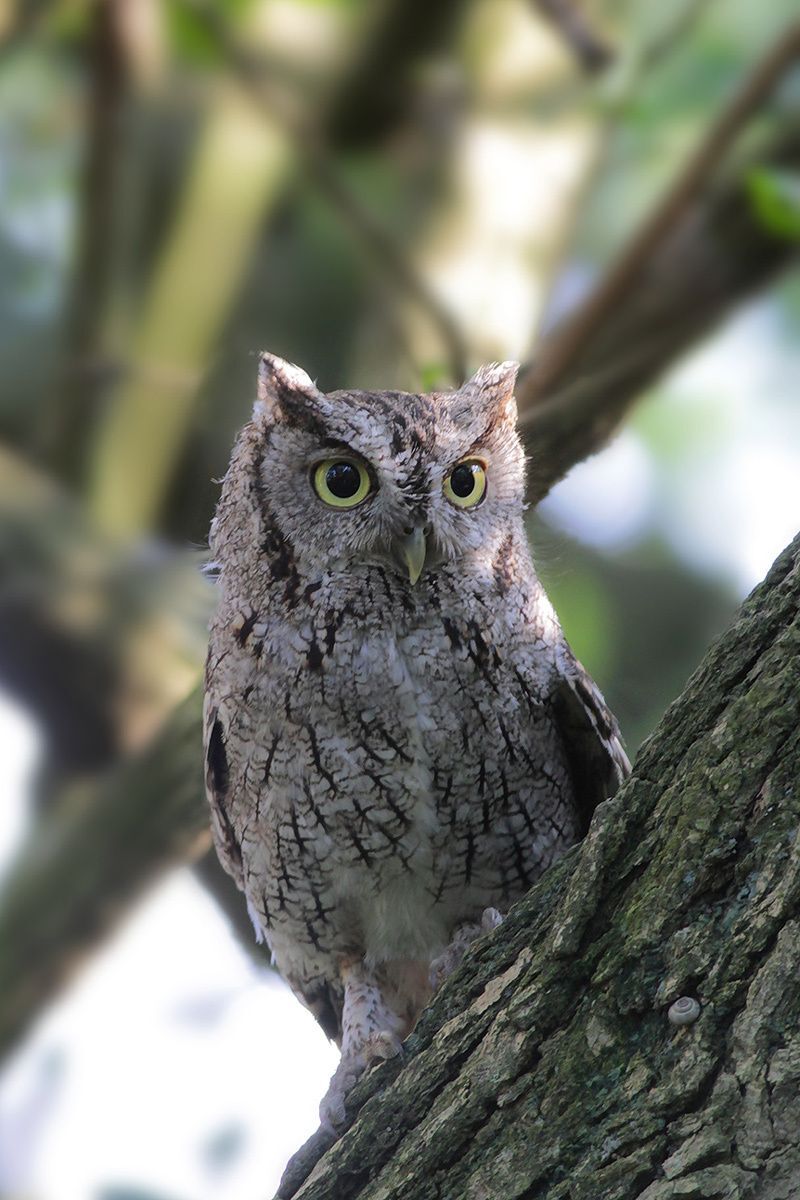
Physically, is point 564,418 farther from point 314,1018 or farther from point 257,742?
point 314,1018

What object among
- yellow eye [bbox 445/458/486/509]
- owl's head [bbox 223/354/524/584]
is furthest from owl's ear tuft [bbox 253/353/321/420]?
yellow eye [bbox 445/458/486/509]

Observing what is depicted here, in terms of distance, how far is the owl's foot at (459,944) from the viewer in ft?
8.05

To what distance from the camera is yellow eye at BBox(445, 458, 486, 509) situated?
2.49 metres

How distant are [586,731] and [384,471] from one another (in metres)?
0.63

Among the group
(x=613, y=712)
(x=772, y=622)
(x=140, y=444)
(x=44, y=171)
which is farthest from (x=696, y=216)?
(x=44, y=171)

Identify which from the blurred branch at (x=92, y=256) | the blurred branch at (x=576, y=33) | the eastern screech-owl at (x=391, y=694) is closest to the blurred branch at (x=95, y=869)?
the eastern screech-owl at (x=391, y=694)

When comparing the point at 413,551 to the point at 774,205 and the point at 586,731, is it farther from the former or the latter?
the point at 774,205

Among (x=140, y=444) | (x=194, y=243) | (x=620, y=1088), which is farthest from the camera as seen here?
(x=194, y=243)

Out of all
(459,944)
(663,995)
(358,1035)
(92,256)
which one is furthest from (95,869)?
(92,256)

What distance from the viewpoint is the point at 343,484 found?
2467 mm

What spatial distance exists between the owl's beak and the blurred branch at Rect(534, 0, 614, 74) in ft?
6.43

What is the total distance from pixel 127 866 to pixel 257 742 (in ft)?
2.04

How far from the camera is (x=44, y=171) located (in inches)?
224

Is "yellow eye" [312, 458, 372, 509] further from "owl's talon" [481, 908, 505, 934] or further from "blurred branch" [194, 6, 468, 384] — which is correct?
"blurred branch" [194, 6, 468, 384]
